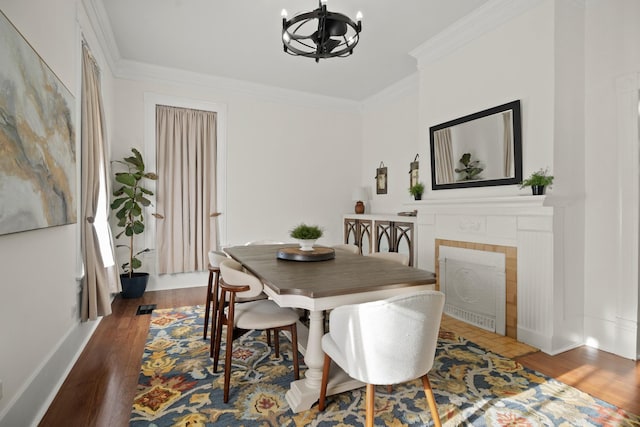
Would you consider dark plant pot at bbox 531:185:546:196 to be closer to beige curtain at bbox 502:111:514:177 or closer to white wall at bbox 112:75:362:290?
beige curtain at bbox 502:111:514:177

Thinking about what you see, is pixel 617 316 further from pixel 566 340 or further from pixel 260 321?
pixel 260 321

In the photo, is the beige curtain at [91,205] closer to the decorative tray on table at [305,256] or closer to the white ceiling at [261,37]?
the white ceiling at [261,37]

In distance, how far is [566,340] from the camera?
9.09 ft

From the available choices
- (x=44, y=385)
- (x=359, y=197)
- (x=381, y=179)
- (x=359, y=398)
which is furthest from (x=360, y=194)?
(x=44, y=385)

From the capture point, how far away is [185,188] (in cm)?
473

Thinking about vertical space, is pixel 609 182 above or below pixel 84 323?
above

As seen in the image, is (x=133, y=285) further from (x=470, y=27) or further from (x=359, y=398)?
(x=470, y=27)

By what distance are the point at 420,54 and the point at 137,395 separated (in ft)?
14.1

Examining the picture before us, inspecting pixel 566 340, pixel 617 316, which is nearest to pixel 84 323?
pixel 566 340

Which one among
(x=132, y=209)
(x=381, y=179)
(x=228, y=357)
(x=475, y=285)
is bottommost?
(x=228, y=357)

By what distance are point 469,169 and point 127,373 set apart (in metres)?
3.52

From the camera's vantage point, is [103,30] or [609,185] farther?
[103,30]

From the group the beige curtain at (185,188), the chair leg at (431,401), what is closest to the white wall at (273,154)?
the beige curtain at (185,188)

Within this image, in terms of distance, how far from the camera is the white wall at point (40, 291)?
157 centimetres
